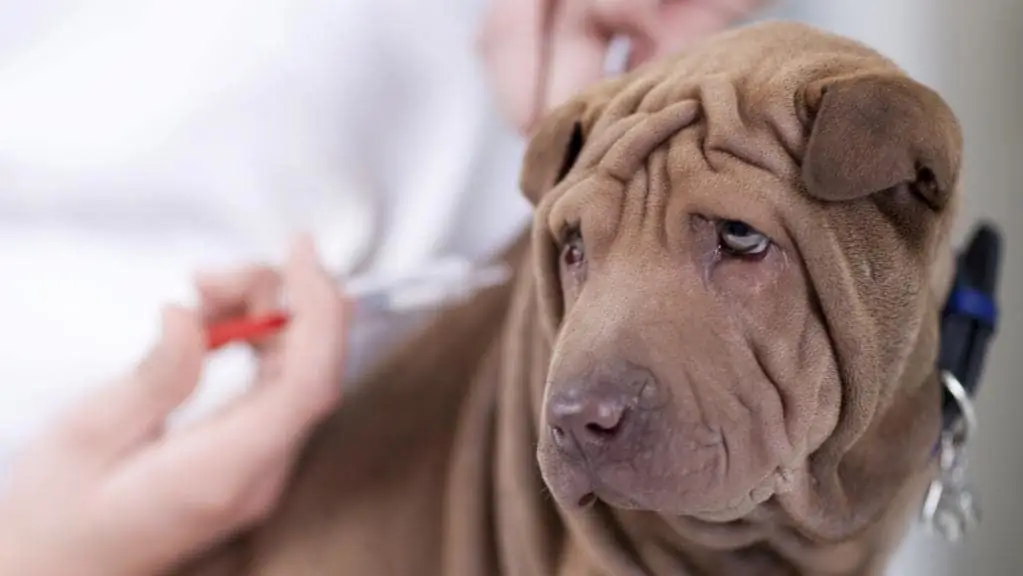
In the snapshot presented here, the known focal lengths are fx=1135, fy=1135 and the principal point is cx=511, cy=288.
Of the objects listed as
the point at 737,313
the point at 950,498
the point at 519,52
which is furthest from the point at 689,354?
the point at 519,52

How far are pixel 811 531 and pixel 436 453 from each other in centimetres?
35

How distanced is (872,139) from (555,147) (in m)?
0.22

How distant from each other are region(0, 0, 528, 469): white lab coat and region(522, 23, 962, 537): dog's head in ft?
1.83

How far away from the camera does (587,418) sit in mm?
643

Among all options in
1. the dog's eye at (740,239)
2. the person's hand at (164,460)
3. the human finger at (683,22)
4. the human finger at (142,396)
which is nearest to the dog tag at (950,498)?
the dog's eye at (740,239)

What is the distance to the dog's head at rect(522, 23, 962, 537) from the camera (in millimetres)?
643

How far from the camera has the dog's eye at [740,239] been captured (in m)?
0.67

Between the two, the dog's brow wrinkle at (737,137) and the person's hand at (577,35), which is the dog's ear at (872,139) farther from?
the person's hand at (577,35)

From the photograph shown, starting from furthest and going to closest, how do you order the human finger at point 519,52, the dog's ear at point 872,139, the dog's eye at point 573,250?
the human finger at point 519,52, the dog's eye at point 573,250, the dog's ear at point 872,139

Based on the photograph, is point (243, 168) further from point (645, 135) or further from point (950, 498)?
point (950, 498)

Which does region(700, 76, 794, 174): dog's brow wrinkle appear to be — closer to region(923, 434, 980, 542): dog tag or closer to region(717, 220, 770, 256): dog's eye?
region(717, 220, 770, 256): dog's eye

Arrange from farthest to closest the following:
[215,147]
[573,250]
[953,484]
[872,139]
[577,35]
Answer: [215,147] < [577,35] < [953,484] < [573,250] < [872,139]

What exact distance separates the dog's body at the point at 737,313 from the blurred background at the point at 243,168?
0.41 metres

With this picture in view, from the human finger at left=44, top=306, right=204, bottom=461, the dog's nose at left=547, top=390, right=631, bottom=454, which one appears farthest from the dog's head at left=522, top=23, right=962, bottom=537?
the human finger at left=44, top=306, right=204, bottom=461
